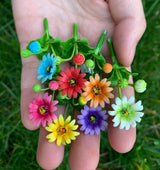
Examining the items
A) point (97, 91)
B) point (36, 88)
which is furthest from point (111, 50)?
point (36, 88)

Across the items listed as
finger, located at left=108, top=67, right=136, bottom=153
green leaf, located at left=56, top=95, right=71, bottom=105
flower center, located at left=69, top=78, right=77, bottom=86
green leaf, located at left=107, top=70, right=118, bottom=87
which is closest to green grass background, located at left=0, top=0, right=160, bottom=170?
finger, located at left=108, top=67, right=136, bottom=153

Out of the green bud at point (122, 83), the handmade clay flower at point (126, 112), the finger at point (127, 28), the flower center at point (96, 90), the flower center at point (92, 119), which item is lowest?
the flower center at point (92, 119)

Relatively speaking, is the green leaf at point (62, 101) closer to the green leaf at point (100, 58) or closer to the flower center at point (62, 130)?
the flower center at point (62, 130)

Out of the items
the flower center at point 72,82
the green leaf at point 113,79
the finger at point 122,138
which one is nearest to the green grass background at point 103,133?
the finger at point 122,138

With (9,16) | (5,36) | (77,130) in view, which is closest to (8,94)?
(5,36)

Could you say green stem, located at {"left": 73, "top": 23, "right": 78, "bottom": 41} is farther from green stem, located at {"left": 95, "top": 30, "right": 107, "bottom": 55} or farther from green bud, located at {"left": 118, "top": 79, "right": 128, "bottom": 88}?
green bud, located at {"left": 118, "top": 79, "right": 128, "bottom": 88}

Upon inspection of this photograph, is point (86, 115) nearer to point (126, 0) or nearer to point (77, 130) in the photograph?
point (77, 130)
